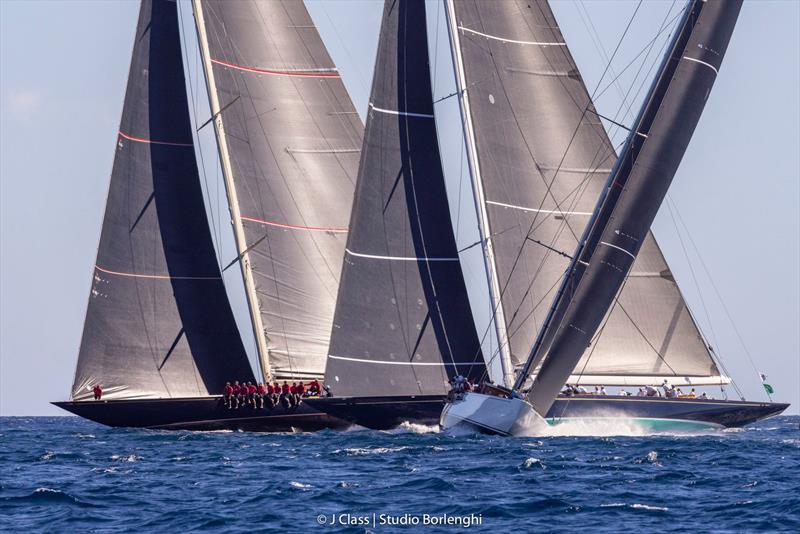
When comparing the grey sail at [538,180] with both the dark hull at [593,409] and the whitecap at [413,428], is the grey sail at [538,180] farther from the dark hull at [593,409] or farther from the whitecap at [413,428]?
the whitecap at [413,428]

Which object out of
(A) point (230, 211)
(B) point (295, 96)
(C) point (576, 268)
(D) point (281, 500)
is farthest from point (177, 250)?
(D) point (281, 500)

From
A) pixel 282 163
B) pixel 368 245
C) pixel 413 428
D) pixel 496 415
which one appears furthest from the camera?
pixel 282 163

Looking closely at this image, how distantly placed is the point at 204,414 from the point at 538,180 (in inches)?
479

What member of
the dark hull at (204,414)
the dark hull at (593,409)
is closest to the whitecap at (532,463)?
the dark hull at (593,409)

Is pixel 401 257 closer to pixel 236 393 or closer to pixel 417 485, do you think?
pixel 236 393

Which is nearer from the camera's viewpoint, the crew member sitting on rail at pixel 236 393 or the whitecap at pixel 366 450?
the whitecap at pixel 366 450

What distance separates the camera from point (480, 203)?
4078cm

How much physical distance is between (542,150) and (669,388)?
25.6 ft

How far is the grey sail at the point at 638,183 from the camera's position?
115 feet

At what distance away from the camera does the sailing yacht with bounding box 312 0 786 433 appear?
39781 millimetres

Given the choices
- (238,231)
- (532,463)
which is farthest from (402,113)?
(532,463)

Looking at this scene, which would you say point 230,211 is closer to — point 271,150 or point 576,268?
point 271,150

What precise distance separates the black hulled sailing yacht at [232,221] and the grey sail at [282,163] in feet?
0.14

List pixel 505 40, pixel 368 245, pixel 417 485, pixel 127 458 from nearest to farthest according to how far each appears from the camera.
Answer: pixel 417 485 < pixel 127 458 < pixel 368 245 < pixel 505 40
